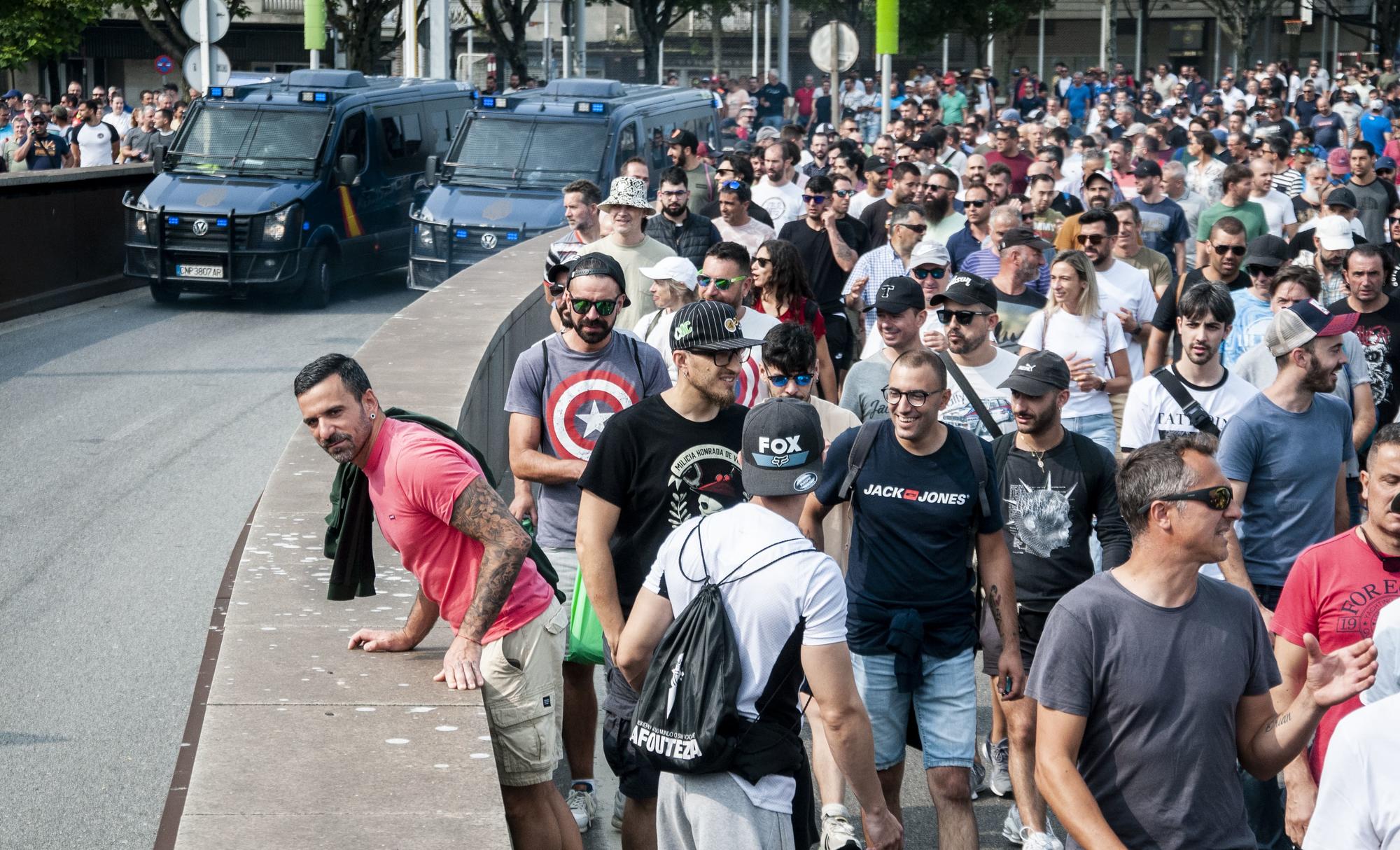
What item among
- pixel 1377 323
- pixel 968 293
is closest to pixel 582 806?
pixel 968 293

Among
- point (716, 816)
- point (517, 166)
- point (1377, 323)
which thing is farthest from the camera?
point (517, 166)

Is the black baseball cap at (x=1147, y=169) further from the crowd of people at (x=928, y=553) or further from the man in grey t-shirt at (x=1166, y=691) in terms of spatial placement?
the man in grey t-shirt at (x=1166, y=691)

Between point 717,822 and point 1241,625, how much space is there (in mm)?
1268

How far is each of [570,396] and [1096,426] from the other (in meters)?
2.78

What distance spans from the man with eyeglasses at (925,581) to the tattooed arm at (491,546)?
1.36 metres

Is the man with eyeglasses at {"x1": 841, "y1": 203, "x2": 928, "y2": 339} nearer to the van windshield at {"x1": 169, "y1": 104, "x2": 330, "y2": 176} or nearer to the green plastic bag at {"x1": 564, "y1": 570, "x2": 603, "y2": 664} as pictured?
the green plastic bag at {"x1": 564, "y1": 570, "x2": 603, "y2": 664}

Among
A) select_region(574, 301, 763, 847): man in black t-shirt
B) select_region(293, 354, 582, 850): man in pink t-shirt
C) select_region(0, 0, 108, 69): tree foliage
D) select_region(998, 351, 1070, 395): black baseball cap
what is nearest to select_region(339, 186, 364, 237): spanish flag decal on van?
select_region(998, 351, 1070, 395): black baseball cap

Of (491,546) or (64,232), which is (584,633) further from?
(64,232)

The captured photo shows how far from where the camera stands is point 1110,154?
51.1ft

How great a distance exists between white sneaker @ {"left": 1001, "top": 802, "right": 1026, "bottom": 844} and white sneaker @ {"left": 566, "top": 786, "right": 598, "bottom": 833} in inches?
56.2

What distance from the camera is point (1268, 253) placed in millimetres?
9148

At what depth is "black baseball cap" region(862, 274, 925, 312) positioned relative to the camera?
683 centimetres

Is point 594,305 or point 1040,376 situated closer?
point 1040,376

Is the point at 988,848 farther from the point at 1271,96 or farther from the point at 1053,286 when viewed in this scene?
the point at 1271,96
